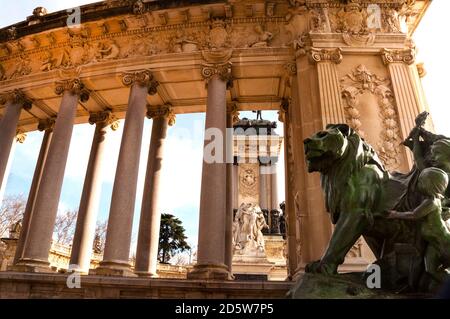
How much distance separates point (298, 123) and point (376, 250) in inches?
503

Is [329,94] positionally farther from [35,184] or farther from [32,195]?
[32,195]

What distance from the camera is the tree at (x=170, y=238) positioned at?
70000 millimetres

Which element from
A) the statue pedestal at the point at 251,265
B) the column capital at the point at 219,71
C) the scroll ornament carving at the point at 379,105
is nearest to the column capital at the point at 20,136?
the column capital at the point at 219,71

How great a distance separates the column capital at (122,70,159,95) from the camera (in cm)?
2084

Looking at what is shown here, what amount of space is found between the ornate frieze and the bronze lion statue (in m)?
13.7

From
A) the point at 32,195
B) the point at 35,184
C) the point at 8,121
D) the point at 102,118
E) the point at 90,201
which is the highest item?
the point at 102,118

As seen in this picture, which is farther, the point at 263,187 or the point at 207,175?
the point at 263,187

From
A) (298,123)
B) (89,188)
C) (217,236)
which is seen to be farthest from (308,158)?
(89,188)

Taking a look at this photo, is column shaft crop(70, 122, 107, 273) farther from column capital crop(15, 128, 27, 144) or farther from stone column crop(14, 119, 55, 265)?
column capital crop(15, 128, 27, 144)

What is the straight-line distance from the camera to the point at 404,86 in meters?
18.0

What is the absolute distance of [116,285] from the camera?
1374cm

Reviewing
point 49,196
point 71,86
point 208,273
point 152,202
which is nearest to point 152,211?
point 152,202

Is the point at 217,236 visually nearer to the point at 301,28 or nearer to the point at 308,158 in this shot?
the point at 308,158

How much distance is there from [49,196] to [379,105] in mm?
18314
